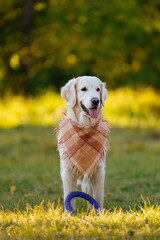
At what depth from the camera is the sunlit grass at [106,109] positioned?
1172 cm

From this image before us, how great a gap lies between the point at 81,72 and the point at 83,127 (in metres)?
13.9

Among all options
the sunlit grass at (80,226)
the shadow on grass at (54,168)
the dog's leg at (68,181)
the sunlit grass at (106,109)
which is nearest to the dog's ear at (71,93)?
the dog's leg at (68,181)

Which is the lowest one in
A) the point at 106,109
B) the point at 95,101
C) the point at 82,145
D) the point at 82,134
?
the point at 82,145

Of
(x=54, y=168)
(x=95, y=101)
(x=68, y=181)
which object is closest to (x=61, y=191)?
(x=68, y=181)

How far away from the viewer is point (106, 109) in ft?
41.6

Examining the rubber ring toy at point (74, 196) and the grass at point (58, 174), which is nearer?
the grass at point (58, 174)

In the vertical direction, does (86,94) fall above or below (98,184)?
above

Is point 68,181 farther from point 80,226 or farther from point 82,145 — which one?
point 80,226

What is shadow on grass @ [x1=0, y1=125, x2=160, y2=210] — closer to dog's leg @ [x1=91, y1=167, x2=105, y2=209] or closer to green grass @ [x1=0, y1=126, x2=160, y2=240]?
green grass @ [x1=0, y1=126, x2=160, y2=240]

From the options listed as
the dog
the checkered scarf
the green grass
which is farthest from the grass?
the checkered scarf

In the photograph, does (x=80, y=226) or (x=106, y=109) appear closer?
(x=80, y=226)

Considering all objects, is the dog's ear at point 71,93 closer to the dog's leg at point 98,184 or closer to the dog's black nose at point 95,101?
the dog's black nose at point 95,101

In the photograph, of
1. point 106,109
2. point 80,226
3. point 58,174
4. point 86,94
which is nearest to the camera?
point 80,226

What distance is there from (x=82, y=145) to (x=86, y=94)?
548 mm
